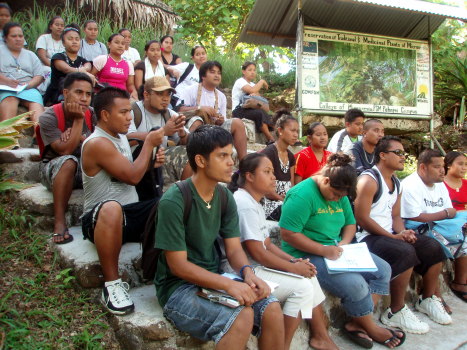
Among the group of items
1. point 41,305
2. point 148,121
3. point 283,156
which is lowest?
point 41,305

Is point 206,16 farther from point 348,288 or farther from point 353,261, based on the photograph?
point 348,288

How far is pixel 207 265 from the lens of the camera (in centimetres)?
253

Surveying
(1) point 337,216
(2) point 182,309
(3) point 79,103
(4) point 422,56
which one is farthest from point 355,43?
(2) point 182,309

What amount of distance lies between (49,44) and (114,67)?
117 centimetres

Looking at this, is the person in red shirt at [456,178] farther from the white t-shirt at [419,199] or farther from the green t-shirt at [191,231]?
the green t-shirt at [191,231]

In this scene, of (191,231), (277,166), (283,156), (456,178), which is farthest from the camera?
(456,178)

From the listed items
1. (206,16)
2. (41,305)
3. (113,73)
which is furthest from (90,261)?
(206,16)

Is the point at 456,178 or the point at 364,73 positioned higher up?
the point at 364,73

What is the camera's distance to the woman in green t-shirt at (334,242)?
3104mm

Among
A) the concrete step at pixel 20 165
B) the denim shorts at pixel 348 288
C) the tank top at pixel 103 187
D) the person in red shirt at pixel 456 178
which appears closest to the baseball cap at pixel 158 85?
the tank top at pixel 103 187

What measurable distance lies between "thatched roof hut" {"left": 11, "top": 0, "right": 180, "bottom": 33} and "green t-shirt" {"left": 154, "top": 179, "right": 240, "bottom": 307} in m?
7.24

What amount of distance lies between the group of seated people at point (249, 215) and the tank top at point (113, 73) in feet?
4.10

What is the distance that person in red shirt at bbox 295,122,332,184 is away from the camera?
456cm

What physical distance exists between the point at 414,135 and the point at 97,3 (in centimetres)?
736
